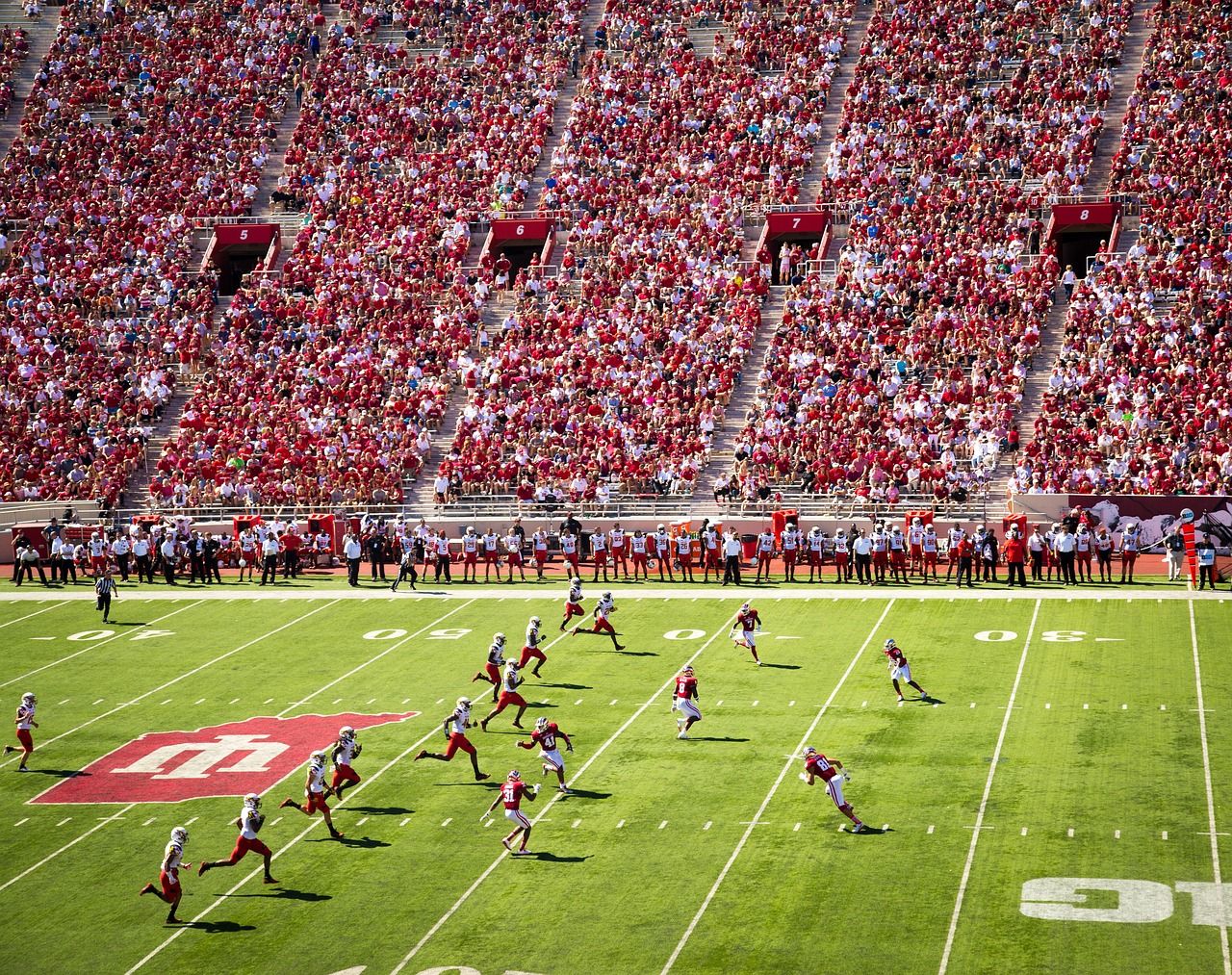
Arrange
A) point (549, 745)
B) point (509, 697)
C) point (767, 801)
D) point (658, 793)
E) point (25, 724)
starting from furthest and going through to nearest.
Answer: point (509, 697)
point (25, 724)
point (658, 793)
point (549, 745)
point (767, 801)

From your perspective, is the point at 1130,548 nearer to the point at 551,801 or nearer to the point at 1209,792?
the point at 1209,792

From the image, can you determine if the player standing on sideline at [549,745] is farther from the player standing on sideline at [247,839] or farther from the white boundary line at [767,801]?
the player standing on sideline at [247,839]

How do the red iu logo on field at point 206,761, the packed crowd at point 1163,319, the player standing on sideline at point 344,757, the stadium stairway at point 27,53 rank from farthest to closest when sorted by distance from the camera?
the stadium stairway at point 27,53
the packed crowd at point 1163,319
the red iu logo on field at point 206,761
the player standing on sideline at point 344,757

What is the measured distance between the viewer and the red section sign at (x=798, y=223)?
140 ft

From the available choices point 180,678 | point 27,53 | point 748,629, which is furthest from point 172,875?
point 27,53

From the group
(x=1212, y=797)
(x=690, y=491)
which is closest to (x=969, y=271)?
(x=690, y=491)

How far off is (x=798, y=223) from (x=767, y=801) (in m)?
24.2

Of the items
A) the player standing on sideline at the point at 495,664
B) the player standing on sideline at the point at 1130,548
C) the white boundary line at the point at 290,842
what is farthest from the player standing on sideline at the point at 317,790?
the player standing on sideline at the point at 1130,548

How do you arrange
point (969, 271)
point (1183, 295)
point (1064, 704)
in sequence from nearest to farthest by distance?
point (1064, 704)
point (1183, 295)
point (969, 271)

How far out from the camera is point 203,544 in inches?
1395

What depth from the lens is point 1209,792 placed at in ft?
66.8

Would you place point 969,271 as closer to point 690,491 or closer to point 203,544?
point 690,491

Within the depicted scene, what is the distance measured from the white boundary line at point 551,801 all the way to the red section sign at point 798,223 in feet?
51.7

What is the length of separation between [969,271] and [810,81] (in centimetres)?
859
